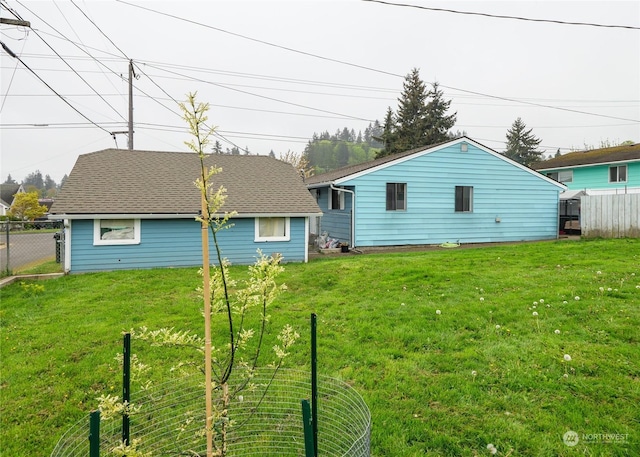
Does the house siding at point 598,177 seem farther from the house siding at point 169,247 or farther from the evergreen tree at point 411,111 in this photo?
the house siding at point 169,247

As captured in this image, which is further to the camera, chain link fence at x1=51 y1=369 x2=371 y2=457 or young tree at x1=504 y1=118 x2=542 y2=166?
young tree at x1=504 y1=118 x2=542 y2=166

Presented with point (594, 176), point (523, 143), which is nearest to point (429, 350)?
point (594, 176)

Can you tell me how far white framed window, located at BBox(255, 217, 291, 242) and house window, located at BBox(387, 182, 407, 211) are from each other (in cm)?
466

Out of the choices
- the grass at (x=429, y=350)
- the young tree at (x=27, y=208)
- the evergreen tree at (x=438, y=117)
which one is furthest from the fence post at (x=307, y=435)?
the young tree at (x=27, y=208)

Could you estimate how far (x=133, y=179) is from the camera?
Result: 1109 cm

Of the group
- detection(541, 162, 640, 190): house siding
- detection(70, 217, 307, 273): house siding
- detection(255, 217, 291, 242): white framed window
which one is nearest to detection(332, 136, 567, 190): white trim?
detection(70, 217, 307, 273): house siding

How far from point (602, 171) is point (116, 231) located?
87.0 feet

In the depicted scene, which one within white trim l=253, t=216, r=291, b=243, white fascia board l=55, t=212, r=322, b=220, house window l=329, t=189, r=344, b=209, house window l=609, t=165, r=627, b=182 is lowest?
white trim l=253, t=216, r=291, b=243

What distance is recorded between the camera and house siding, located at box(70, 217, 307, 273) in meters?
9.45

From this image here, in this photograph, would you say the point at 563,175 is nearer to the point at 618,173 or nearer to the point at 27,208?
the point at 618,173

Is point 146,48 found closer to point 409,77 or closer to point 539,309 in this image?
point 539,309

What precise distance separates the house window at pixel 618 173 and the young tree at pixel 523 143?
87.5 feet

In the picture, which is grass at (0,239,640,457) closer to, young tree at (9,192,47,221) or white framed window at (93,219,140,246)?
white framed window at (93,219,140,246)

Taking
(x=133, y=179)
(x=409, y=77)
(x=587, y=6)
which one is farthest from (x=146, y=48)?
(x=409, y=77)
